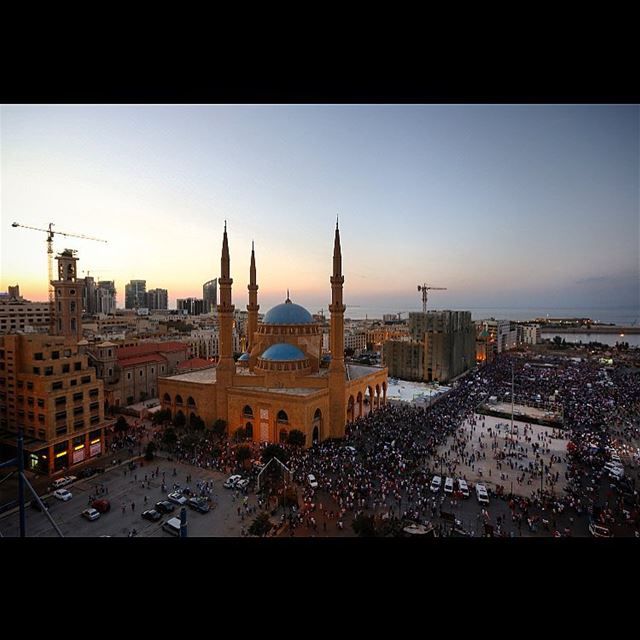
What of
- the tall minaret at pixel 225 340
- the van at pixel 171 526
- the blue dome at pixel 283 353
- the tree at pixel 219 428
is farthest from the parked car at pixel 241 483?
the blue dome at pixel 283 353

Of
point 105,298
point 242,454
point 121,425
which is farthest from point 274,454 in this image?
A: point 105,298

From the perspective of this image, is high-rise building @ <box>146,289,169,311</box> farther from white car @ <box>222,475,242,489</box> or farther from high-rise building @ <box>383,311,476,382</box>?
white car @ <box>222,475,242,489</box>

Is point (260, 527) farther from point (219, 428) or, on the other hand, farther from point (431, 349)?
point (431, 349)

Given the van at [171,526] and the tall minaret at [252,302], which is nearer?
the van at [171,526]

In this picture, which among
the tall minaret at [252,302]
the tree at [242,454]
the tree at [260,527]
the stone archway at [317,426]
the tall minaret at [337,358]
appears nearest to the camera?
the tree at [260,527]

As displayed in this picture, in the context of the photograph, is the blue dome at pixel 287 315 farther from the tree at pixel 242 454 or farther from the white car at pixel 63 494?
the white car at pixel 63 494

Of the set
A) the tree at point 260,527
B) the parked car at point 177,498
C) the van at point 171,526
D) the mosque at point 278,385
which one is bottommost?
the van at point 171,526
